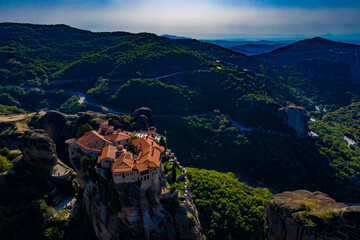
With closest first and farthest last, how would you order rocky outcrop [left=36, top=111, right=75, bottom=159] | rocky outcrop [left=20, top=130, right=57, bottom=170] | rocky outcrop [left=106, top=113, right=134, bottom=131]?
rocky outcrop [left=20, top=130, right=57, bottom=170] < rocky outcrop [left=106, top=113, right=134, bottom=131] < rocky outcrop [left=36, top=111, right=75, bottom=159]

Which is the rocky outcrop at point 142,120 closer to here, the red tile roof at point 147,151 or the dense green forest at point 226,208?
the dense green forest at point 226,208

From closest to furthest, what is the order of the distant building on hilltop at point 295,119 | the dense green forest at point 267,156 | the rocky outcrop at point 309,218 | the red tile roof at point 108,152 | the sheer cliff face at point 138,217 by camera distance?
the rocky outcrop at point 309,218, the sheer cliff face at point 138,217, the red tile roof at point 108,152, the dense green forest at point 267,156, the distant building on hilltop at point 295,119

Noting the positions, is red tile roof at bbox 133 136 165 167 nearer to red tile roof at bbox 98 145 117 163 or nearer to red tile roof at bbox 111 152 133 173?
red tile roof at bbox 111 152 133 173

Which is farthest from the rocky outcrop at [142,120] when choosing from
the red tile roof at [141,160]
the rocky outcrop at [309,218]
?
the rocky outcrop at [309,218]

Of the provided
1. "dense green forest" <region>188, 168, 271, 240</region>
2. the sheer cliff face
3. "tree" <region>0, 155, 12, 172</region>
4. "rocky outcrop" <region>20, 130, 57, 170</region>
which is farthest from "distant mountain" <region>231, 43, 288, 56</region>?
"tree" <region>0, 155, 12, 172</region>

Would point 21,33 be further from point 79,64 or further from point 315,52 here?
point 315,52

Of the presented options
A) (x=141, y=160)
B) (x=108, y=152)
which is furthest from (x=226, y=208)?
(x=108, y=152)
